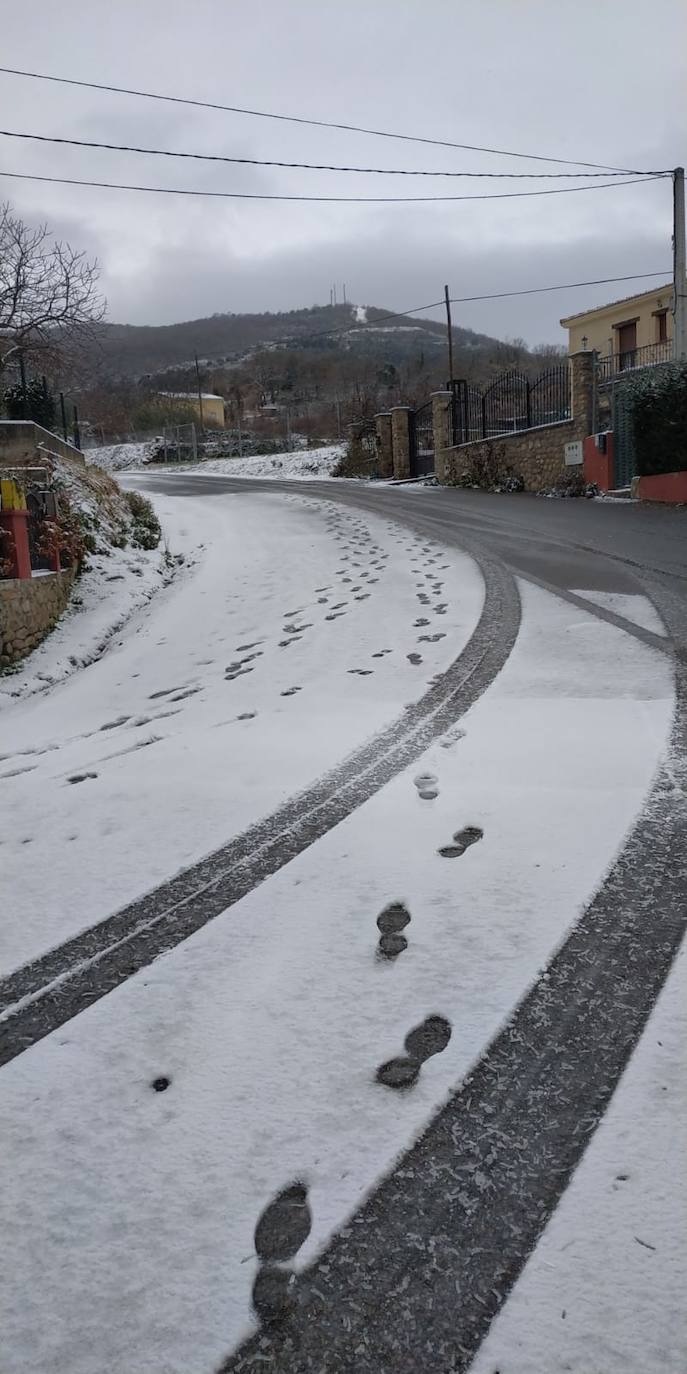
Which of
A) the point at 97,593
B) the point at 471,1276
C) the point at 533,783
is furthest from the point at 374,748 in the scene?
the point at 97,593

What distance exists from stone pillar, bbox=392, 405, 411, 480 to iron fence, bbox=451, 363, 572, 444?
1.99 metres

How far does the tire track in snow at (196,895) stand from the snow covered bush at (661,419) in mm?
10394

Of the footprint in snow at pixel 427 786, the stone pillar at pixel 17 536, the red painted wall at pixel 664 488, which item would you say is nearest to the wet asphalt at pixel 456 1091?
the footprint in snow at pixel 427 786

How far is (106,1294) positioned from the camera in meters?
1.24

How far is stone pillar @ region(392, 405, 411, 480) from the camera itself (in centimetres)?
2150

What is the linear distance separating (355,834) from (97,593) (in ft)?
21.0

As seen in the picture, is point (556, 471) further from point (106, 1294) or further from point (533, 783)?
point (106, 1294)

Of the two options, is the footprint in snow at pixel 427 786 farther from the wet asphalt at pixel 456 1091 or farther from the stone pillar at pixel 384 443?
the stone pillar at pixel 384 443

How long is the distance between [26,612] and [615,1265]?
21.8 feet

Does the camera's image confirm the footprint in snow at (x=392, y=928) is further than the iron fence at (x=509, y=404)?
No

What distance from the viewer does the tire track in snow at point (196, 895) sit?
6.48ft

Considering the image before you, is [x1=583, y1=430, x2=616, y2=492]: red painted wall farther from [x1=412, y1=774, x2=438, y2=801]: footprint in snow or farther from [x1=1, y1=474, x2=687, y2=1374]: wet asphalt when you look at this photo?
[x1=412, y1=774, x2=438, y2=801]: footprint in snow

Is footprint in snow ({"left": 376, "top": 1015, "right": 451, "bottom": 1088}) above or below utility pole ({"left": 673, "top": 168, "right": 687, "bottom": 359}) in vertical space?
below

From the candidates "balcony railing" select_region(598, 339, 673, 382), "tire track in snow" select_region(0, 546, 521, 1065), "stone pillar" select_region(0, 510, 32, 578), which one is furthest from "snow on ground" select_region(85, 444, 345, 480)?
"tire track in snow" select_region(0, 546, 521, 1065)
